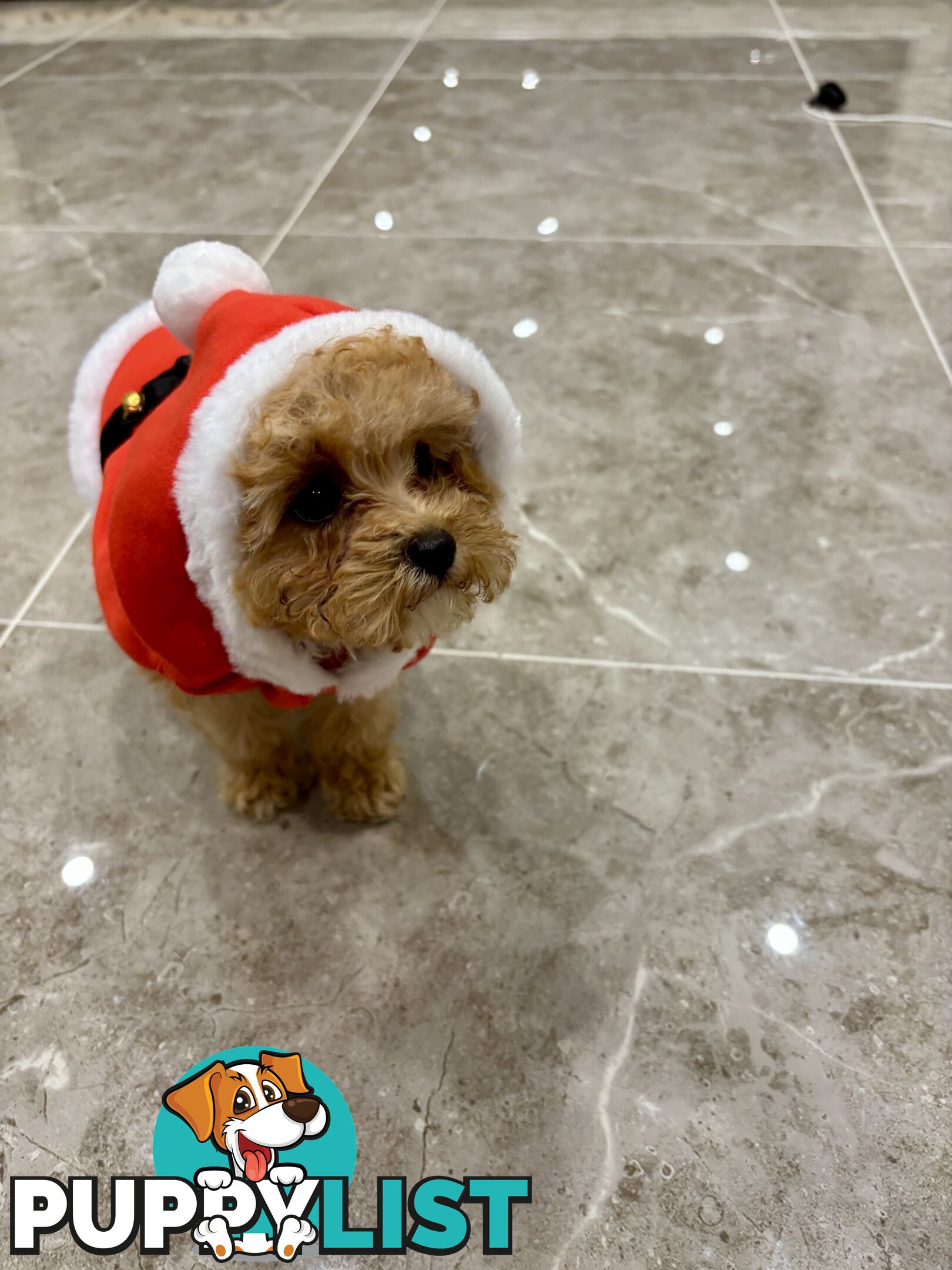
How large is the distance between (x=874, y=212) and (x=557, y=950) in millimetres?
1711

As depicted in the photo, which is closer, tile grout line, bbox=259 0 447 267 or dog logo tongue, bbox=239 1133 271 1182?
dog logo tongue, bbox=239 1133 271 1182

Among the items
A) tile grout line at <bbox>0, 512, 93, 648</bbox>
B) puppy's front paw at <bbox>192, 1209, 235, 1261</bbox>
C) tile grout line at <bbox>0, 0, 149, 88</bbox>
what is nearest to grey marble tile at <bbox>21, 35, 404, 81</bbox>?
tile grout line at <bbox>0, 0, 149, 88</bbox>

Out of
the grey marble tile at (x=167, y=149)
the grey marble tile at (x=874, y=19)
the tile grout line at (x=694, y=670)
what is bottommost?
the tile grout line at (x=694, y=670)

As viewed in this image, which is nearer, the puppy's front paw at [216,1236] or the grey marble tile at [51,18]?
the puppy's front paw at [216,1236]

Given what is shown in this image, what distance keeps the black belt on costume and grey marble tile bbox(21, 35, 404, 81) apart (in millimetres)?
2069

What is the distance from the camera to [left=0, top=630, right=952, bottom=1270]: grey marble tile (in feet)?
2.38

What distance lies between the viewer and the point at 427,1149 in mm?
738

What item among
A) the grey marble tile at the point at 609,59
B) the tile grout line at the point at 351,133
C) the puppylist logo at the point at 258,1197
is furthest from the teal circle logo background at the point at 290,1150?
the grey marble tile at the point at 609,59

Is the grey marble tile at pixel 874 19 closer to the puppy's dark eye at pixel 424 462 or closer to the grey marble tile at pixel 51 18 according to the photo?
the grey marble tile at pixel 51 18

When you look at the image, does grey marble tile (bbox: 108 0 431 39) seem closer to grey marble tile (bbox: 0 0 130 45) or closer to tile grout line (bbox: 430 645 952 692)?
grey marble tile (bbox: 0 0 130 45)

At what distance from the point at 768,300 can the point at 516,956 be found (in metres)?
1.31

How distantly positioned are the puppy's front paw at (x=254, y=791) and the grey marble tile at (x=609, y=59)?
2.28 metres

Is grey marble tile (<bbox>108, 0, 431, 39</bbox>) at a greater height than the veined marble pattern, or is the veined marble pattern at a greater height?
grey marble tile (<bbox>108, 0, 431, 39</bbox>)

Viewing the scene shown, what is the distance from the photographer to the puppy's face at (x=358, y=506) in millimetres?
624
